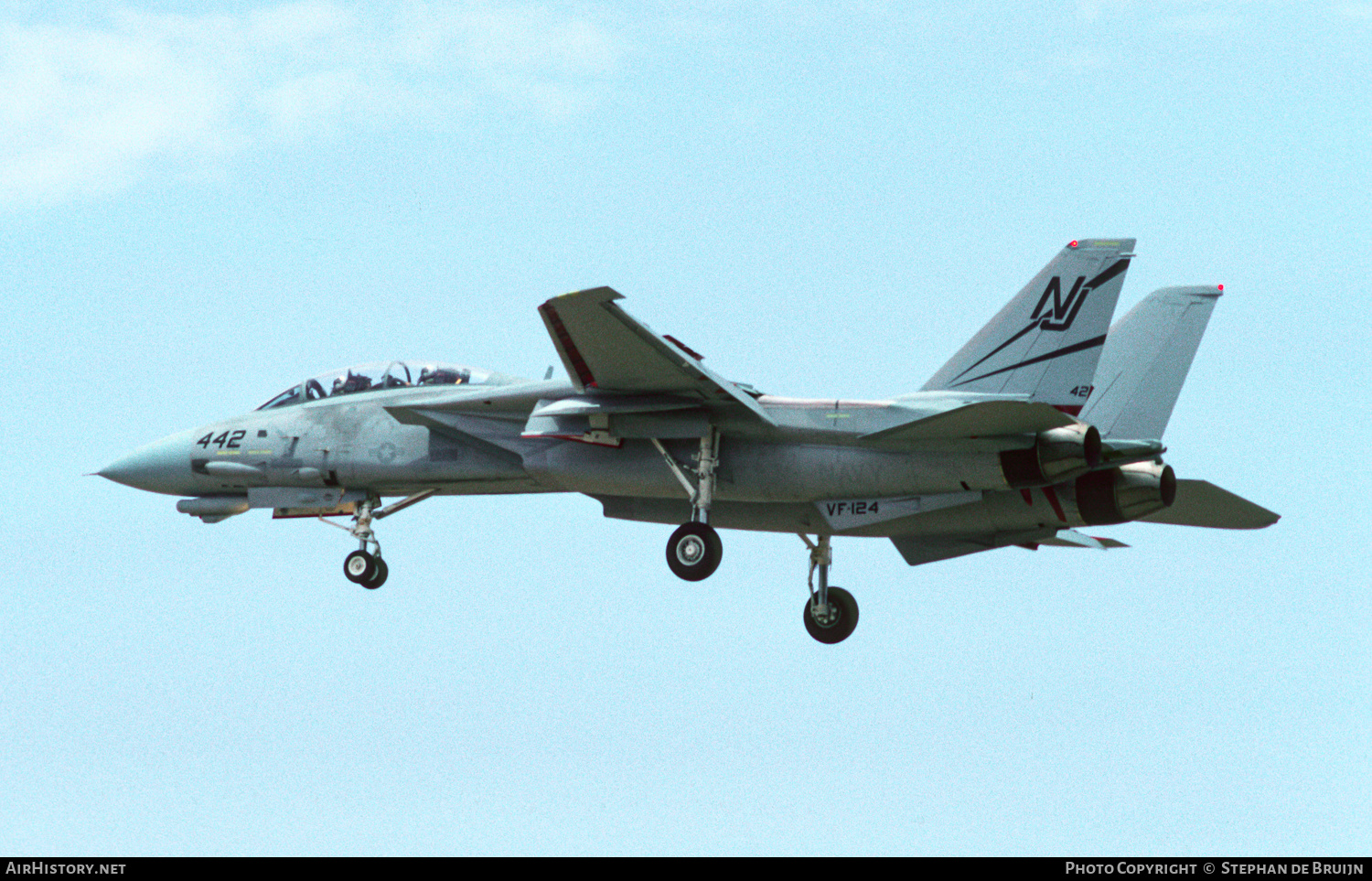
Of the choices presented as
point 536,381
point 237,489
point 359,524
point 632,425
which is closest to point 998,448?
point 632,425

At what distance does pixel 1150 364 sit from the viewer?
76.9 ft

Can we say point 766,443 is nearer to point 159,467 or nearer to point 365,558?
point 365,558

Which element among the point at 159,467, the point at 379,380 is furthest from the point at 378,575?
the point at 159,467

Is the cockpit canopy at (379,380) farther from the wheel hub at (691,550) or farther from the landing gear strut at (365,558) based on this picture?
the wheel hub at (691,550)

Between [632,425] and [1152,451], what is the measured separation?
20.8ft

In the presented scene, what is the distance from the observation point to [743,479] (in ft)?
70.6

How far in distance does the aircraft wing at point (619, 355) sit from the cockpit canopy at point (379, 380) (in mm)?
3078

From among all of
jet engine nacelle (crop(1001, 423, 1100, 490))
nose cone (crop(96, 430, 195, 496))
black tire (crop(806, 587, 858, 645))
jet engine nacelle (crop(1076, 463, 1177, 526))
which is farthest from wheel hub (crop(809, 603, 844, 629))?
nose cone (crop(96, 430, 195, 496))

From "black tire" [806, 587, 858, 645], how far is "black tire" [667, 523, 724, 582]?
12.3ft

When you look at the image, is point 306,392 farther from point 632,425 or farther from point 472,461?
point 632,425

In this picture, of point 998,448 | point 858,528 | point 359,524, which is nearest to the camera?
point 998,448

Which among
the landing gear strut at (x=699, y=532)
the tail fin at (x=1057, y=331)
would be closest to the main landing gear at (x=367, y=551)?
the landing gear strut at (x=699, y=532)

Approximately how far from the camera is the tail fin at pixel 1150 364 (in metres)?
23.2

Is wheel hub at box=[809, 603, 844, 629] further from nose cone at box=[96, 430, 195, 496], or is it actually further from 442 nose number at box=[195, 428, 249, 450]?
nose cone at box=[96, 430, 195, 496]
